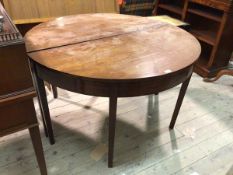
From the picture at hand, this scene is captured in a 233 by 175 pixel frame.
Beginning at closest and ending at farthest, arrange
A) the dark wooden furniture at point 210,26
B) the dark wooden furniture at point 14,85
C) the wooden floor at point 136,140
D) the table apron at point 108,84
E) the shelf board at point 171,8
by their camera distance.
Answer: the dark wooden furniture at point 14,85 → the table apron at point 108,84 → the wooden floor at point 136,140 → the dark wooden furniture at point 210,26 → the shelf board at point 171,8

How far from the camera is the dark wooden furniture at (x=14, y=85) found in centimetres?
66

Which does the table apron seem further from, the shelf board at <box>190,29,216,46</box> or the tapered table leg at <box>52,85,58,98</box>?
the shelf board at <box>190,29,216,46</box>

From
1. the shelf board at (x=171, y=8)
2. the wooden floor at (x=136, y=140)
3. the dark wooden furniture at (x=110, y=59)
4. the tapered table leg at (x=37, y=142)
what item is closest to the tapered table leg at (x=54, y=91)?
the wooden floor at (x=136, y=140)

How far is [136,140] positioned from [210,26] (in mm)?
1717

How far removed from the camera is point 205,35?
224 cm

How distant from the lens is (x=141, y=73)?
0.89 metres

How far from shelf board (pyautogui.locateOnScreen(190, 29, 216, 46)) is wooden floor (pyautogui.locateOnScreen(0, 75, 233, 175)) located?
22.9 inches

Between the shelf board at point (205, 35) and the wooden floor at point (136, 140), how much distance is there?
22.9 inches

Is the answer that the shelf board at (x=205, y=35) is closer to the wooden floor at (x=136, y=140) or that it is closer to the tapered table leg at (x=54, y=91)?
the wooden floor at (x=136, y=140)

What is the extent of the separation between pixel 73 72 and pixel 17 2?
119cm

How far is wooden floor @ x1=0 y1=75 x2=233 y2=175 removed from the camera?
1.27 meters

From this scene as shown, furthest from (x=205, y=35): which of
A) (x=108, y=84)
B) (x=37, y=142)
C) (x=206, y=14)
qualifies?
(x=37, y=142)

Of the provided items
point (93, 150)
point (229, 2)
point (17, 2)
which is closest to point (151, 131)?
point (93, 150)

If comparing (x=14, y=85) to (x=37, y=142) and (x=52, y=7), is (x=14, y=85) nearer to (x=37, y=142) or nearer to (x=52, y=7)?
(x=37, y=142)
